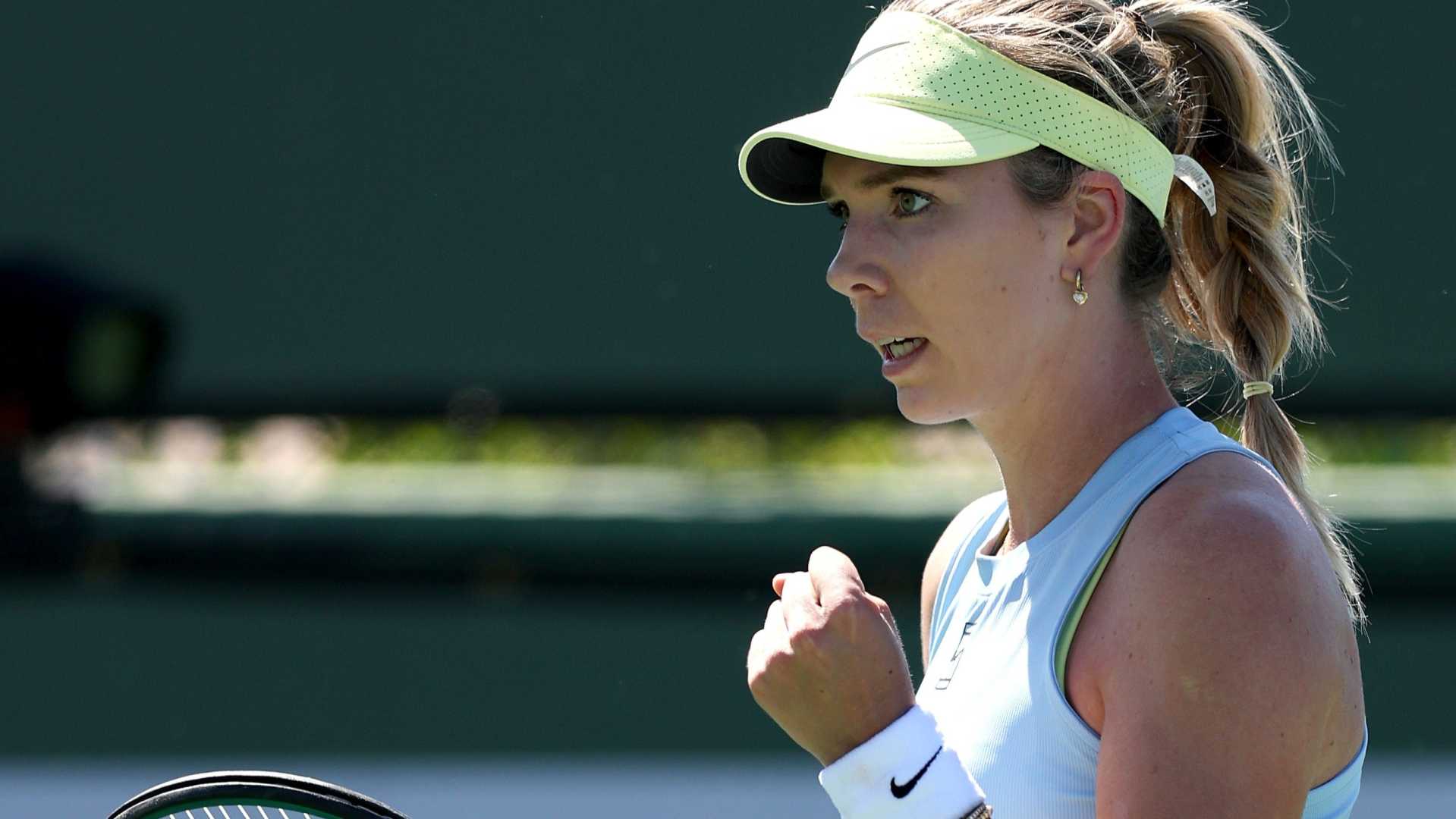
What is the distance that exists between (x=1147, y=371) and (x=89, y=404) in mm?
3385

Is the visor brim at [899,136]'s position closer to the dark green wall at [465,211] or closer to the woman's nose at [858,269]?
the woman's nose at [858,269]

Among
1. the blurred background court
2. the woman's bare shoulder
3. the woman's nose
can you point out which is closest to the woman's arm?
the woman's bare shoulder

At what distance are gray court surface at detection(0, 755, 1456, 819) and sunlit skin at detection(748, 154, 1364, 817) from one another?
7.51ft

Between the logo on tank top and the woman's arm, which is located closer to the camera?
the woman's arm

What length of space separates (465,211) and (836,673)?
3.04 metres

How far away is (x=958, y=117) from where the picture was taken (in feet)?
4.51

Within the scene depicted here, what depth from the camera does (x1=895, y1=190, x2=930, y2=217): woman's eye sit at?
1.39 metres

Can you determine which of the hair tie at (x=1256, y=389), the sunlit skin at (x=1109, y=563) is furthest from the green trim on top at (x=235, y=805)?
the hair tie at (x=1256, y=389)

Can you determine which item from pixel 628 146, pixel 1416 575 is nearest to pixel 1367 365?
pixel 1416 575

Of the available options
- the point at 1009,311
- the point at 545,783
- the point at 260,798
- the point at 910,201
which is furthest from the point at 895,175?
the point at 545,783

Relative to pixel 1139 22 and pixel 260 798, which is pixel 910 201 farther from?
pixel 260 798

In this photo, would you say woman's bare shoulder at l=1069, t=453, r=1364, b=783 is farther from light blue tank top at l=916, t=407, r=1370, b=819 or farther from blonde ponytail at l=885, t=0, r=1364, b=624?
blonde ponytail at l=885, t=0, r=1364, b=624

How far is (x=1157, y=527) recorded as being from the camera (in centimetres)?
124

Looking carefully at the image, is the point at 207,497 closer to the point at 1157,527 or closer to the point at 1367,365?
the point at 1367,365
